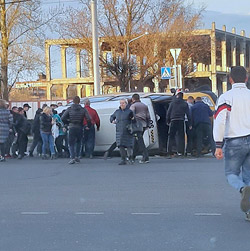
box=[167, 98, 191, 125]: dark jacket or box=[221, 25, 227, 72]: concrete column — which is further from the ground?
box=[221, 25, 227, 72]: concrete column

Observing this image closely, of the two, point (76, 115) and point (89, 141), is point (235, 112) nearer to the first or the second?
point (76, 115)

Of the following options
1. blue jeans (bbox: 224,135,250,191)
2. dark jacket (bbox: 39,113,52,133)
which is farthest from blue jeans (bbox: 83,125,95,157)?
blue jeans (bbox: 224,135,250,191)

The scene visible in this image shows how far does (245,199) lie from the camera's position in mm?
7141

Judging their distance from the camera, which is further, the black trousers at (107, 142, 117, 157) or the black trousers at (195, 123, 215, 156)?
the black trousers at (107, 142, 117, 157)

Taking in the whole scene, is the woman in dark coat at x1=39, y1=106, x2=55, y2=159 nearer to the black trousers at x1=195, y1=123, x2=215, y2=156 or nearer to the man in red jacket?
the man in red jacket

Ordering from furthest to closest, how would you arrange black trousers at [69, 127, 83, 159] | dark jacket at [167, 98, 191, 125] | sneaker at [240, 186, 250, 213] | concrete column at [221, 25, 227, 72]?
concrete column at [221, 25, 227, 72]
dark jacket at [167, 98, 191, 125]
black trousers at [69, 127, 83, 159]
sneaker at [240, 186, 250, 213]

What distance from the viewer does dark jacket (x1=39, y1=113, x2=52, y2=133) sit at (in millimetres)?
16608

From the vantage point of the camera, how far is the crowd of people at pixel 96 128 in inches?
575

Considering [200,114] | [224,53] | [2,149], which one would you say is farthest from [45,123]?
[224,53]

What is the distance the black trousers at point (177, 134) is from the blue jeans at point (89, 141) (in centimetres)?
213

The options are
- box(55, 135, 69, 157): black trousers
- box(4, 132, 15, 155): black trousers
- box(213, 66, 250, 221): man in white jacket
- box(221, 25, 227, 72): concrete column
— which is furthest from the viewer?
box(221, 25, 227, 72): concrete column

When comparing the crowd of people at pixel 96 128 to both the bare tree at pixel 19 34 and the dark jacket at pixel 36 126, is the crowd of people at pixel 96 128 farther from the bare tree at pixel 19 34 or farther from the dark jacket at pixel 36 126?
the bare tree at pixel 19 34

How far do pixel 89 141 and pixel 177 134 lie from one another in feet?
8.13

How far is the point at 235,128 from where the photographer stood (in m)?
7.37
